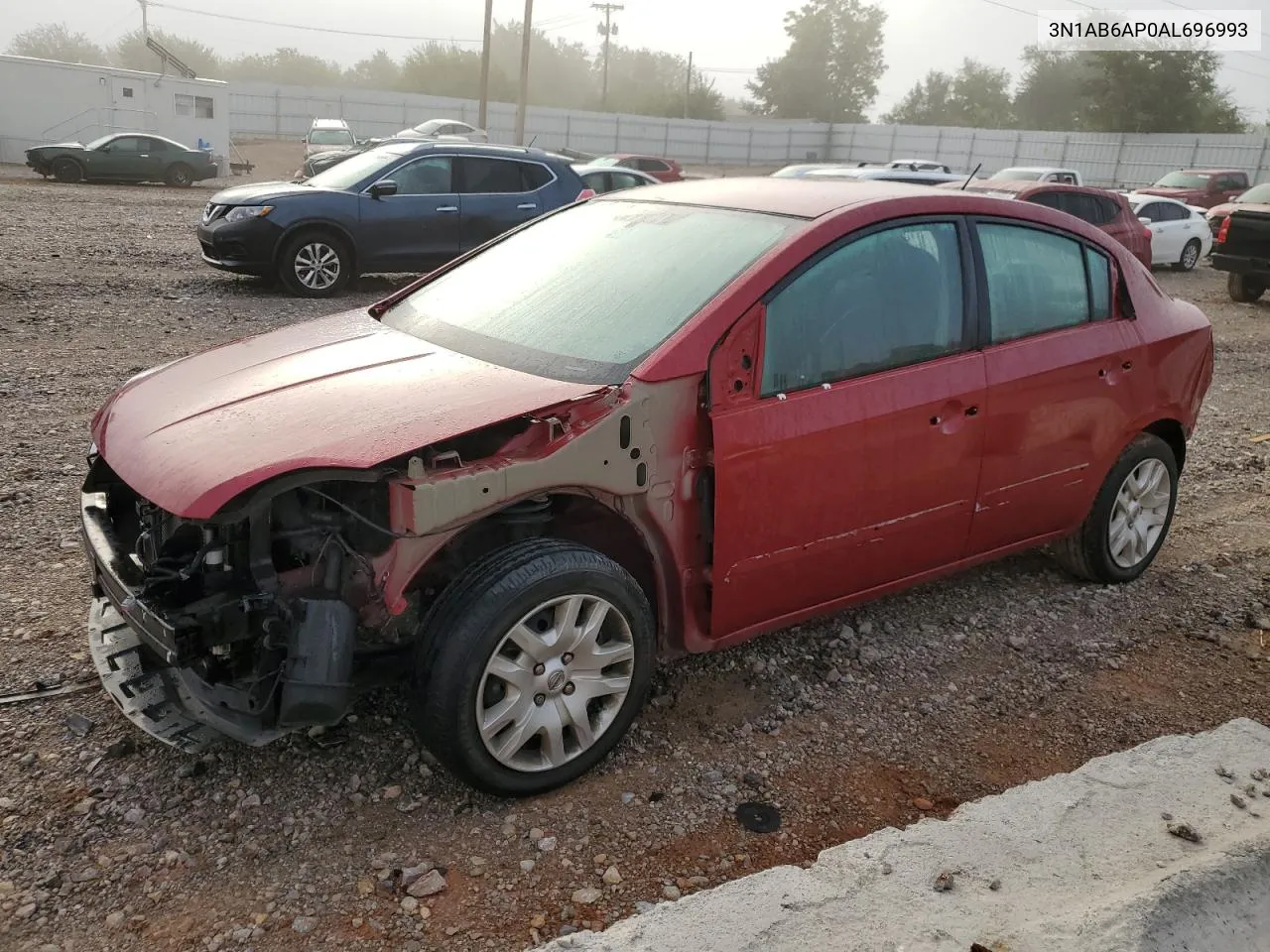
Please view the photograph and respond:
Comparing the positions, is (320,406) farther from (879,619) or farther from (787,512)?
Result: (879,619)

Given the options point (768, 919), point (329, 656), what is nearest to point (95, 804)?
point (329, 656)

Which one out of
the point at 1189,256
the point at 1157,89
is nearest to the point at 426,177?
the point at 1189,256

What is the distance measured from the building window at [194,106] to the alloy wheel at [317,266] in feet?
80.0

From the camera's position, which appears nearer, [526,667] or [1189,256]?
[526,667]

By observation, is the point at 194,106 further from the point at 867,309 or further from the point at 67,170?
the point at 867,309

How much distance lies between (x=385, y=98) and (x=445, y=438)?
45.7 m

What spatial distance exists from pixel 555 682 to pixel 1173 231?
1746cm

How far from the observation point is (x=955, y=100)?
76.1 metres

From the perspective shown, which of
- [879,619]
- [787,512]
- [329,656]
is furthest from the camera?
[879,619]

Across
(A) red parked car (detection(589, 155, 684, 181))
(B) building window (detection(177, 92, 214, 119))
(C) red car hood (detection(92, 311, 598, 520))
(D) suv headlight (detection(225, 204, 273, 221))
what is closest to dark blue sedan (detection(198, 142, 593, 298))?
(D) suv headlight (detection(225, 204, 273, 221))

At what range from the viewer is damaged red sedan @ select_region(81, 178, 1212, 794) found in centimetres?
277

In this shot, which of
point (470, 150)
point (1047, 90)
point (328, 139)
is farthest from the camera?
point (1047, 90)

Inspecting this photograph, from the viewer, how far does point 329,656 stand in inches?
107

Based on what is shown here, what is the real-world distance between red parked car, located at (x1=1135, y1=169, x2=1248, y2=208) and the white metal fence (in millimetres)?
14856
